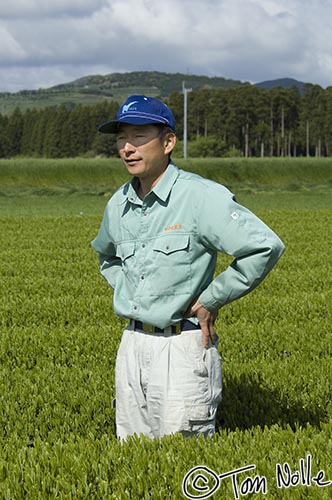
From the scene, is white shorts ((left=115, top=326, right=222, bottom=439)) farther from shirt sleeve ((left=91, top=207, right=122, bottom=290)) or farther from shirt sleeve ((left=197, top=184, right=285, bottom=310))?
shirt sleeve ((left=91, top=207, right=122, bottom=290))

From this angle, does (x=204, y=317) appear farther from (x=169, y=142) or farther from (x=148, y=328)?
(x=169, y=142)

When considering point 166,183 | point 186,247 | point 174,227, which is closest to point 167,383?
point 186,247

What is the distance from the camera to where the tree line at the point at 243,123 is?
418 ft

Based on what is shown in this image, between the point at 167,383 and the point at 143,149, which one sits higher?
the point at 143,149

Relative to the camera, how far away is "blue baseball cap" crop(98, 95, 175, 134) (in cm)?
406

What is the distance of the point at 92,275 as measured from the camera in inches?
531

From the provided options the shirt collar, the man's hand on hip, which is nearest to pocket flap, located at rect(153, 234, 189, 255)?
the shirt collar

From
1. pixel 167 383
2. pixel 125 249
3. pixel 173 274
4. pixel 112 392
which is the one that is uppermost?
pixel 125 249

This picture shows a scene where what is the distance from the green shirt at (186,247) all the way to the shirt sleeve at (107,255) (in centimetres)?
35

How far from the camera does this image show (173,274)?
4.13m

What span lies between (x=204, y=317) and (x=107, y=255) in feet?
3.13

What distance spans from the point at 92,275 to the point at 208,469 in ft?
32.5

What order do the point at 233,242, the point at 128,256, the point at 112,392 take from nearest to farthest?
the point at 233,242 < the point at 128,256 < the point at 112,392

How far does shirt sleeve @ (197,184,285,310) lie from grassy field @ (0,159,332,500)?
0.82 meters
